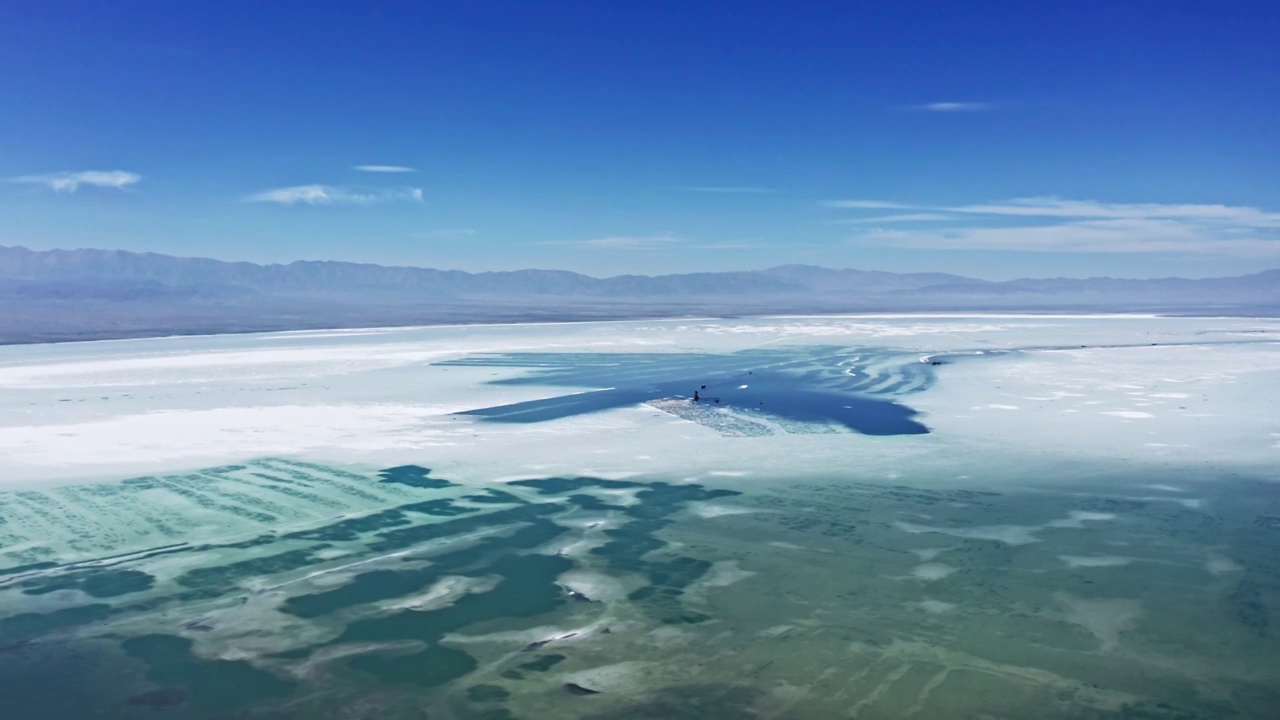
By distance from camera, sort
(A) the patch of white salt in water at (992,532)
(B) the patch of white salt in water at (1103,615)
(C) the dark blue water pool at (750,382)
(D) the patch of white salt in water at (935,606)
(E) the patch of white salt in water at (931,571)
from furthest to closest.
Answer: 1. (C) the dark blue water pool at (750,382)
2. (A) the patch of white salt in water at (992,532)
3. (E) the patch of white salt in water at (931,571)
4. (D) the patch of white salt in water at (935,606)
5. (B) the patch of white salt in water at (1103,615)

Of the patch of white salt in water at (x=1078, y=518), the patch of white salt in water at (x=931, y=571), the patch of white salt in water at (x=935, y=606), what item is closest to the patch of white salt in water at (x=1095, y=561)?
the patch of white salt in water at (x=1078, y=518)

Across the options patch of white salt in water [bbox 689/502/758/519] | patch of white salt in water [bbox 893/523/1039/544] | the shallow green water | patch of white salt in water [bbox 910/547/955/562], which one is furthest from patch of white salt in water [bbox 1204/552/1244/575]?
patch of white salt in water [bbox 689/502/758/519]

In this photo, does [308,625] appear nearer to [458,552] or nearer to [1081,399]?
[458,552]

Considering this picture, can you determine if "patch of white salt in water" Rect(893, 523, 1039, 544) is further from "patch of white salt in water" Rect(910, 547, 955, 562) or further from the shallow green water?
"patch of white salt in water" Rect(910, 547, 955, 562)

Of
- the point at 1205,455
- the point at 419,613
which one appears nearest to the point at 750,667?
the point at 419,613

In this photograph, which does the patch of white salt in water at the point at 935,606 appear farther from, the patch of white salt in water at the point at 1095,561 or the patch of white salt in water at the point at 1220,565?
the patch of white salt in water at the point at 1220,565

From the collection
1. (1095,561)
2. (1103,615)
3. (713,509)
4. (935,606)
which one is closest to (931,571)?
(935,606)

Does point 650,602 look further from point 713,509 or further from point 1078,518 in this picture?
Result: point 1078,518
